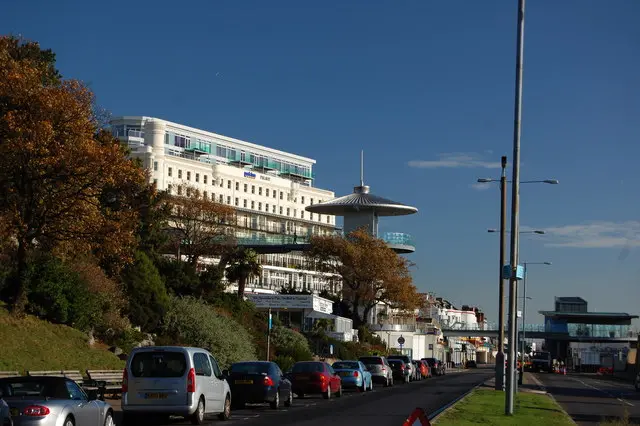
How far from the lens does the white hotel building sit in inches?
5551

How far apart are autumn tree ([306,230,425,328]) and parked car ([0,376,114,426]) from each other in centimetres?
8081

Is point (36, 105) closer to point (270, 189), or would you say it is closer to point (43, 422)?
point (43, 422)

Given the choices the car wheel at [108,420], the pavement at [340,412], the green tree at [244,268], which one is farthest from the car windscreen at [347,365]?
the green tree at [244,268]

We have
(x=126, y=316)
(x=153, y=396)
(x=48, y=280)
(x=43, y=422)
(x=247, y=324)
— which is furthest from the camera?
(x=247, y=324)

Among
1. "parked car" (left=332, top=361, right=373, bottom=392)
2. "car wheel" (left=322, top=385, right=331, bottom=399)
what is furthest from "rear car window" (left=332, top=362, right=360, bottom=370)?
"car wheel" (left=322, top=385, right=331, bottom=399)

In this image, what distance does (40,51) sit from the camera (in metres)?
59.0

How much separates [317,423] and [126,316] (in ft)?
85.8

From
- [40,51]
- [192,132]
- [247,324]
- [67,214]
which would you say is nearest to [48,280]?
[67,214]

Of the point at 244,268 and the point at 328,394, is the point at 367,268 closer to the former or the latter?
the point at 244,268

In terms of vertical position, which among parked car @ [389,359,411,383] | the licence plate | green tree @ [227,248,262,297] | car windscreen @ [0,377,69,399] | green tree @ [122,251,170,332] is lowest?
parked car @ [389,359,411,383]

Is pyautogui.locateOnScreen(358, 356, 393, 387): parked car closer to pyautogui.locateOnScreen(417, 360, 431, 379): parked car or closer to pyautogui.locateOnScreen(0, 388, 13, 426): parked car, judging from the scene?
pyautogui.locateOnScreen(417, 360, 431, 379): parked car

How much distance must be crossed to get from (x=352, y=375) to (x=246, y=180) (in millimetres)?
109333

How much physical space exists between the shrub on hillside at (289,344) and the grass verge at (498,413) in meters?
26.8

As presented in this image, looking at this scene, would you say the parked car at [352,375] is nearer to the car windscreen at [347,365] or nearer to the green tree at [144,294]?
the car windscreen at [347,365]
